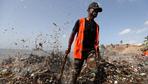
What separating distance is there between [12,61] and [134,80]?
16.5 feet

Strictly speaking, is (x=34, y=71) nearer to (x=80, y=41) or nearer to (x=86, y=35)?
(x=80, y=41)

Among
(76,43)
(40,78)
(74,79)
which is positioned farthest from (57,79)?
(76,43)

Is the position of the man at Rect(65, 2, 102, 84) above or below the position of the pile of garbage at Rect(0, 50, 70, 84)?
above

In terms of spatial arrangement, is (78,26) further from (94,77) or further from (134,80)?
(134,80)

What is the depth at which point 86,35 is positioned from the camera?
19.9 ft

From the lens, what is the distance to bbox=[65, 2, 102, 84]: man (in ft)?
19.7

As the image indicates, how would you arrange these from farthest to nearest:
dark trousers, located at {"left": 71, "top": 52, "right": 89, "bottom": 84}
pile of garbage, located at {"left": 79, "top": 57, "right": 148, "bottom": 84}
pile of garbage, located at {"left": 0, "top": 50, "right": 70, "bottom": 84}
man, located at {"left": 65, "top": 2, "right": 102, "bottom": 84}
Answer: pile of garbage, located at {"left": 0, "top": 50, "right": 70, "bottom": 84}, pile of garbage, located at {"left": 79, "top": 57, "right": 148, "bottom": 84}, dark trousers, located at {"left": 71, "top": 52, "right": 89, "bottom": 84}, man, located at {"left": 65, "top": 2, "right": 102, "bottom": 84}

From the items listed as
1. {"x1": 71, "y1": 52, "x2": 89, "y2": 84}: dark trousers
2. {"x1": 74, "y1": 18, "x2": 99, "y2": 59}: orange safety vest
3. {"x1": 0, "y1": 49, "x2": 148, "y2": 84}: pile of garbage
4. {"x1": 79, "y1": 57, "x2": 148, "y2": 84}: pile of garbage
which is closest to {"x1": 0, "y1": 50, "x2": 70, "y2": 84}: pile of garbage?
{"x1": 0, "y1": 49, "x2": 148, "y2": 84}: pile of garbage

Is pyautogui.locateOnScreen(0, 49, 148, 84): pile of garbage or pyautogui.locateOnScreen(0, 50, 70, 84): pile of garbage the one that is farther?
pyautogui.locateOnScreen(0, 50, 70, 84): pile of garbage

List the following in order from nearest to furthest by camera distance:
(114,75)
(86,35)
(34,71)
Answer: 1. (86,35)
2. (114,75)
3. (34,71)

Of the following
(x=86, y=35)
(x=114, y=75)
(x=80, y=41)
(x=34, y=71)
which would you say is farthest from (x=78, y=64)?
(x=34, y=71)

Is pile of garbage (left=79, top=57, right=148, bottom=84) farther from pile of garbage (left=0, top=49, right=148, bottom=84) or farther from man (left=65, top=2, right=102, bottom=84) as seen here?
man (left=65, top=2, right=102, bottom=84)

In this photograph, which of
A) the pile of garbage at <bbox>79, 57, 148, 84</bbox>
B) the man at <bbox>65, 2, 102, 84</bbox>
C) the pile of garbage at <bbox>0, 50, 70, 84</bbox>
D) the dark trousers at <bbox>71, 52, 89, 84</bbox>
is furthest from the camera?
the pile of garbage at <bbox>0, 50, 70, 84</bbox>

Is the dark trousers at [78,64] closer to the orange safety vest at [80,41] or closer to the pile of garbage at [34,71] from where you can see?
the orange safety vest at [80,41]
